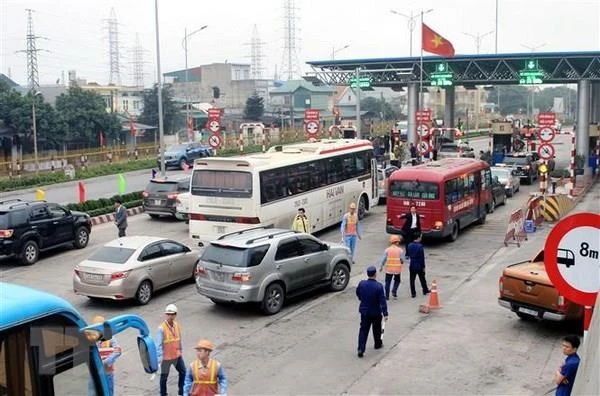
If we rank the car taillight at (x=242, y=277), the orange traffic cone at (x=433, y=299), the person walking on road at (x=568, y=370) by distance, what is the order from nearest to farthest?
the person walking on road at (x=568, y=370), the car taillight at (x=242, y=277), the orange traffic cone at (x=433, y=299)

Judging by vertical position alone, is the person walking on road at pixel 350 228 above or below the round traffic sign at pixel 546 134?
below

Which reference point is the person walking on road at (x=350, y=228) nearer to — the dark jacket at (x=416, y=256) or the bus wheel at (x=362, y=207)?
the dark jacket at (x=416, y=256)

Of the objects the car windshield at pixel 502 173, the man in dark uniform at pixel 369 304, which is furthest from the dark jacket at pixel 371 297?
the car windshield at pixel 502 173

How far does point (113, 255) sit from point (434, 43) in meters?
33.9

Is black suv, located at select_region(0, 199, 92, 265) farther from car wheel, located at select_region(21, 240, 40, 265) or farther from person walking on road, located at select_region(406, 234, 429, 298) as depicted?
person walking on road, located at select_region(406, 234, 429, 298)

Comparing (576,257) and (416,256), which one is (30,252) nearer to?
(416,256)

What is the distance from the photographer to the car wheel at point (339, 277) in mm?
16297

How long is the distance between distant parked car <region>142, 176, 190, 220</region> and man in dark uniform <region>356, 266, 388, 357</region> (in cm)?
1501

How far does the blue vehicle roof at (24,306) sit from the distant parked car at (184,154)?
4033cm

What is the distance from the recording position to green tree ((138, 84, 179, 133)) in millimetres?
70375

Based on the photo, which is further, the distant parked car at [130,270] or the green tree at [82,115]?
the green tree at [82,115]

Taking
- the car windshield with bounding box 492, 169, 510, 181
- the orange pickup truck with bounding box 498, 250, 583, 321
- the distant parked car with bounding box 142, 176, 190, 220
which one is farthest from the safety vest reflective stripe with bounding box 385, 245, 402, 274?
the car windshield with bounding box 492, 169, 510, 181

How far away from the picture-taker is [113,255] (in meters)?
15.6

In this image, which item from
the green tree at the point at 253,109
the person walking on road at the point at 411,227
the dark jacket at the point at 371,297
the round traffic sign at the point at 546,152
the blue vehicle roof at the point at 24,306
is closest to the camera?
the blue vehicle roof at the point at 24,306
